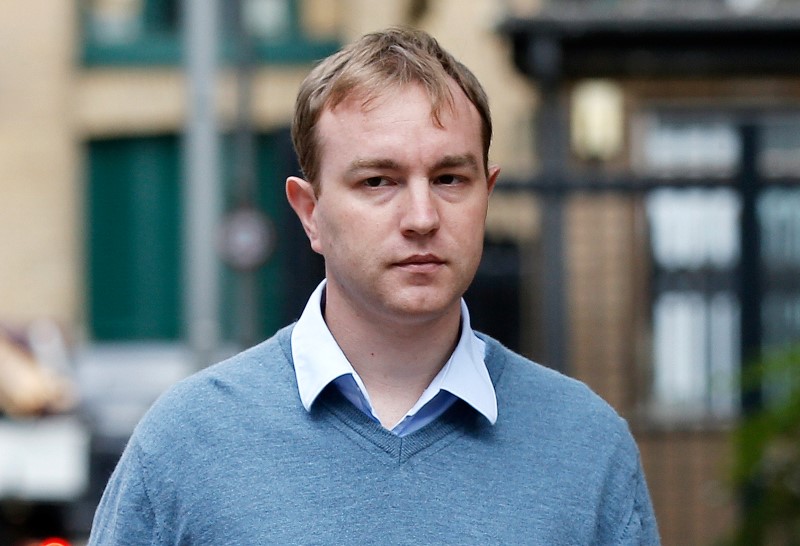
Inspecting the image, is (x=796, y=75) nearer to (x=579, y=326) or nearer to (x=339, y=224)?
(x=579, y=326)

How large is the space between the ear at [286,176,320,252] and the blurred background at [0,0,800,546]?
2.30 m

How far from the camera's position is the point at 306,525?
2133 mm

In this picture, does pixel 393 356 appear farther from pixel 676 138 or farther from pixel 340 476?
pixel 676 138

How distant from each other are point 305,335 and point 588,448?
0.41 metres

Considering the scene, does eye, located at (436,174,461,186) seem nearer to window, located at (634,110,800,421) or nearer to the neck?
the neck

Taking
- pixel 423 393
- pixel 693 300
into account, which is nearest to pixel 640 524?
pixel 423 393

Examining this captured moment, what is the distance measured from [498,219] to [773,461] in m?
2.96

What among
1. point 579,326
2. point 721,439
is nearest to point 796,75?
point 579,326

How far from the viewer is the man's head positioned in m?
2.19

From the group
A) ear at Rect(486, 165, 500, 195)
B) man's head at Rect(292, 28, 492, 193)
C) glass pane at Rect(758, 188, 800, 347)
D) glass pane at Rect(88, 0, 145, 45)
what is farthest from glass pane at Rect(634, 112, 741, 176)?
man's head at Rect(292, 28, 492, 193)

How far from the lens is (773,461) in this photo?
5.32m

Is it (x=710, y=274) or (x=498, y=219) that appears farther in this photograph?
(x=498, y=219)

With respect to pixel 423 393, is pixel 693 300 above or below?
below

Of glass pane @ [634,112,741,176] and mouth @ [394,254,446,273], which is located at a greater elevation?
mouth @ [394,254,446,273]
